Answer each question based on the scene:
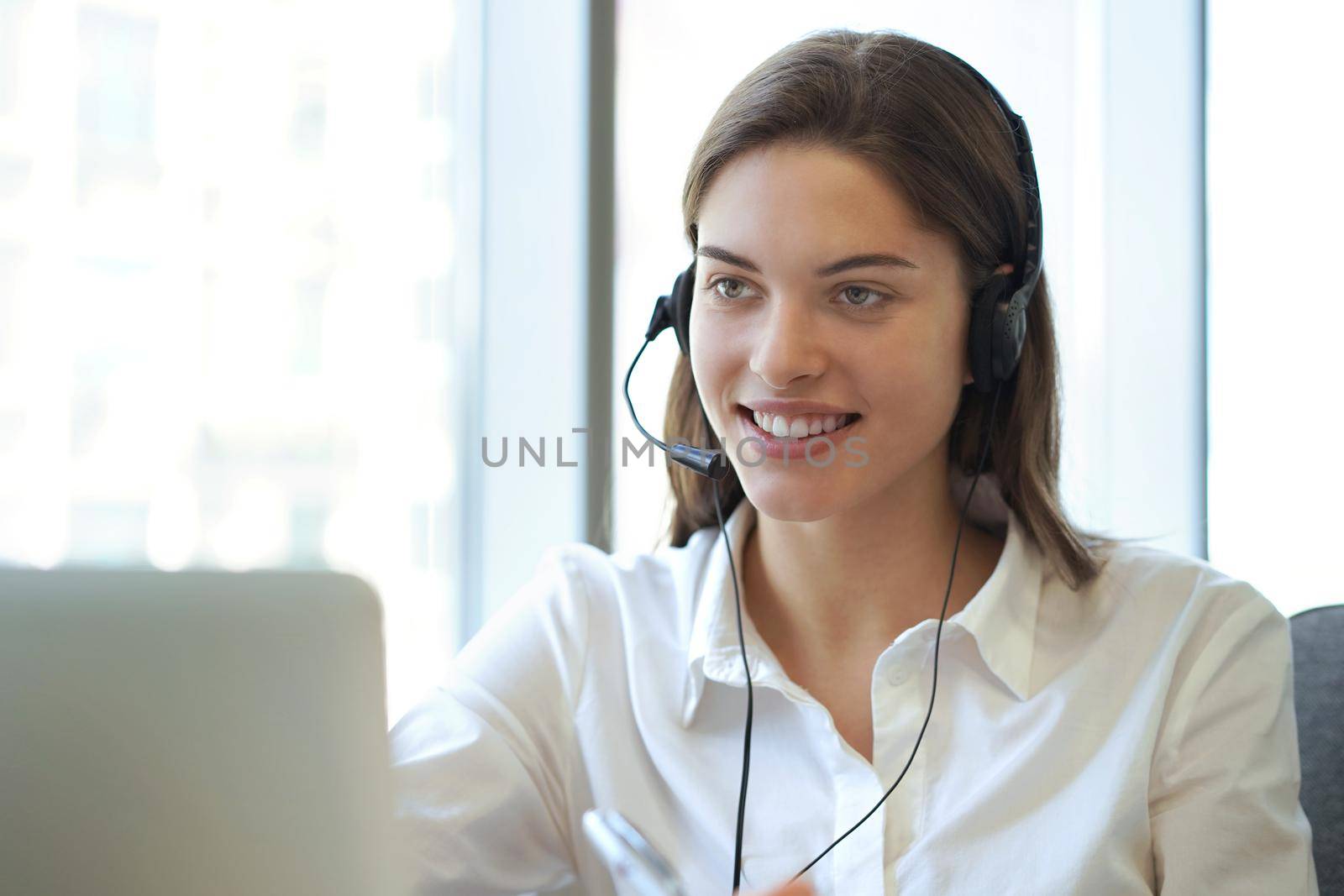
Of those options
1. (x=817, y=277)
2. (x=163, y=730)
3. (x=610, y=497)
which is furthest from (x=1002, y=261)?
(x=163, y=730)

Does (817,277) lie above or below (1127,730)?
above

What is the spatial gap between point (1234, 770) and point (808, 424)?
500mm

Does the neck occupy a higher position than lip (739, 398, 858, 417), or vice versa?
lip (739, 398, 858, 417)

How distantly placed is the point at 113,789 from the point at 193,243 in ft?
3.23

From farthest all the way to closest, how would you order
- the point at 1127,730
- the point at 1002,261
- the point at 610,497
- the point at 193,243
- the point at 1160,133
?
the point at 1160,133, the point at 610,497, the point at 193,243, the point at 1002,261, the point at 1127,730

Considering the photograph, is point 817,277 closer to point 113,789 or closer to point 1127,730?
point 1127,730

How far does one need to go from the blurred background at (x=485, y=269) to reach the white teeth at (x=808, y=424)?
386 mm

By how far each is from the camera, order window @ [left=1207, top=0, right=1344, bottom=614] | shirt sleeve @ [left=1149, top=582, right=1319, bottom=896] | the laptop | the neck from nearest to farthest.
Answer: the laptop, shirt sleeve @ [left=1149, top=582, right=1319, bottom=896], the neck, window @ [left=1207, top=0, right=1344, bottom=614]

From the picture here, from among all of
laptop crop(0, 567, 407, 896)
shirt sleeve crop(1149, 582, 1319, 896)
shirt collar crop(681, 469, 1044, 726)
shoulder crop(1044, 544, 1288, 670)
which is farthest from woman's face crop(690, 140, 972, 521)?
laptop crop(0, 567, 407, 896)

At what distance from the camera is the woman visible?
1.00m

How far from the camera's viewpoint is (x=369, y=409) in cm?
149

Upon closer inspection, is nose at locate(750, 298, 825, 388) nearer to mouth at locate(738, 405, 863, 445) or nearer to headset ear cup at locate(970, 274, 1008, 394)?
mouth at locate(738, 405, 863, 445)

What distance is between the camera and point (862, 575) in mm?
1196

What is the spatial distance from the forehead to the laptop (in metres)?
0.66
